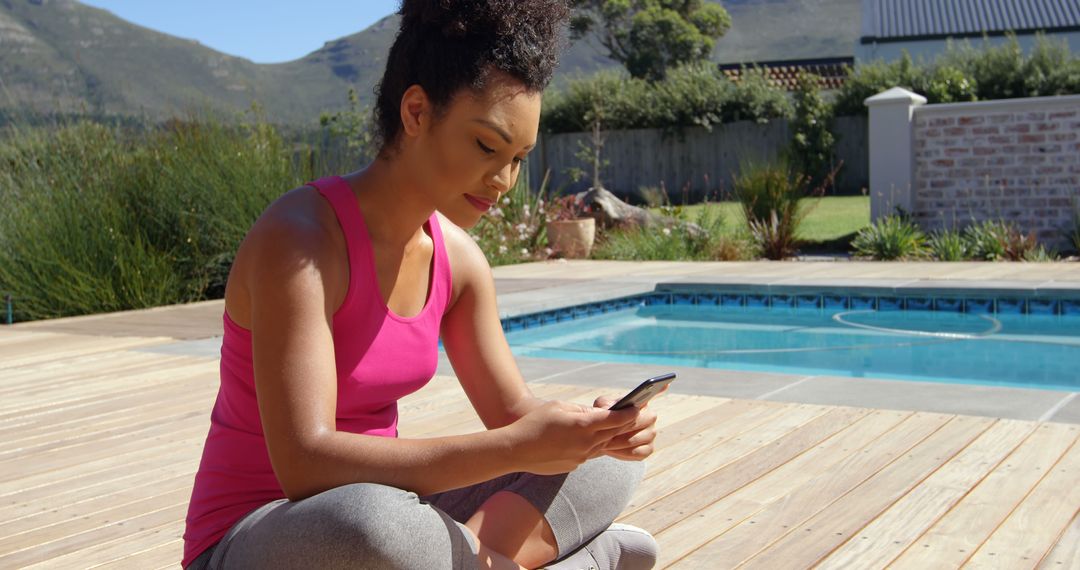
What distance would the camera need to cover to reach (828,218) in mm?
14500

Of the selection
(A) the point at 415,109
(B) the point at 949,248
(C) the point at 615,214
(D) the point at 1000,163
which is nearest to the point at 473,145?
(A) the point at 415,109

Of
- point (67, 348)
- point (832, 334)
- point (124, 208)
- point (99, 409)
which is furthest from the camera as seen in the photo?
point (124, 208)

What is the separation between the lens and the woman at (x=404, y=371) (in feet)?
4.69

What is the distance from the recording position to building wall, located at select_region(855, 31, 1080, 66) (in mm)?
25000

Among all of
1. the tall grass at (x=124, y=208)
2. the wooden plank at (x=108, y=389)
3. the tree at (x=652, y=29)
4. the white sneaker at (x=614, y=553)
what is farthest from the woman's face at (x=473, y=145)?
the tree at (x=652, y=29)

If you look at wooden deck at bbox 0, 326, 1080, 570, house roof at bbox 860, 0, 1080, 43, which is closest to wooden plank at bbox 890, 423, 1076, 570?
wooden deck at bbox 0, 326, 1080, 570

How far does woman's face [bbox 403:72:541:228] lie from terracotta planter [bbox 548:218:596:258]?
9.20m

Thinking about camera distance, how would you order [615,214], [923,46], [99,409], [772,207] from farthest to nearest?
[923,46]
[615,214]
[772,207]
[99,409]

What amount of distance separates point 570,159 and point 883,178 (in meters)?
11.1

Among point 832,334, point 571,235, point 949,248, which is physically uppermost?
point 571,235

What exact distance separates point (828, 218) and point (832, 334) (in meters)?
7.93

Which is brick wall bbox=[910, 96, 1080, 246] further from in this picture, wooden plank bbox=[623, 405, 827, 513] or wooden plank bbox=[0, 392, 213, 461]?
wooden plank bbox=[0, 392, 213, 461]

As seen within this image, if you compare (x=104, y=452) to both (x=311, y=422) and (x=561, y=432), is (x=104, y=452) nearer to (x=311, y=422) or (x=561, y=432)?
(x=311, y=422)

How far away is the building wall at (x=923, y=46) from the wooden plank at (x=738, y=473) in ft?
75.3
